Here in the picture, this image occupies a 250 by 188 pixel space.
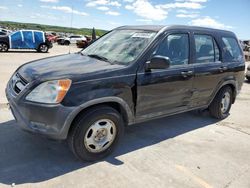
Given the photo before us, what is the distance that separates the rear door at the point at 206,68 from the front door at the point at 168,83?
0.22 m

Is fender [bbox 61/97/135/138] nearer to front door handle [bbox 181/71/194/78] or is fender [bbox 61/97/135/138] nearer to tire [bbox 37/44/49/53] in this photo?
front door handle [bbox 181/71/194/78]

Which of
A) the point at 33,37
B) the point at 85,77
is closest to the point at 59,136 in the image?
the point at 85,77

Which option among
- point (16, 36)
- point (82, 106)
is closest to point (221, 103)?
point (82, 106)

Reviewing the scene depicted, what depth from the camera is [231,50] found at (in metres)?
5.86

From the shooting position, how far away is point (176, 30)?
4.56m

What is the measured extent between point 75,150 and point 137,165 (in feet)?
2.77

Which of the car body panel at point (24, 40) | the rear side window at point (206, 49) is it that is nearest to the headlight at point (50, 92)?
the rear side window at point (206, 49)

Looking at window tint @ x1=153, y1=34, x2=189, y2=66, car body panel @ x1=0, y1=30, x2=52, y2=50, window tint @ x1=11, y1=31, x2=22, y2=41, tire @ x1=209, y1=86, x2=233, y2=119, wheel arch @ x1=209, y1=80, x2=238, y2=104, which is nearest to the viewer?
window tint @ x1=153, y1=34, x2=189, y2=66

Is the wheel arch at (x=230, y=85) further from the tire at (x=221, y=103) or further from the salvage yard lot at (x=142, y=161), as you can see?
the salvage yard lot at (x=142, y=161)

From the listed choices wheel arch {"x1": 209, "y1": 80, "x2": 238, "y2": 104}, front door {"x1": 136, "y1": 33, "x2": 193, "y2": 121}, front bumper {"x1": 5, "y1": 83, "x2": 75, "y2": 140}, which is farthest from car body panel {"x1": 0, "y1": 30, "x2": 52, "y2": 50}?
front bumper {"x1": 5, "y1": 83, "x2": 75, "y2": 140}

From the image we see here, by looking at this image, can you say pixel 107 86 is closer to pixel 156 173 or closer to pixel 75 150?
pixel 75 150

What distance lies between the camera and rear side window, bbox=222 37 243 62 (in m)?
5.65

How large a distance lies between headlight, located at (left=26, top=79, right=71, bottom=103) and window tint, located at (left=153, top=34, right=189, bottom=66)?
1520 millimetres

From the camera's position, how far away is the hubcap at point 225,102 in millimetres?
5981
